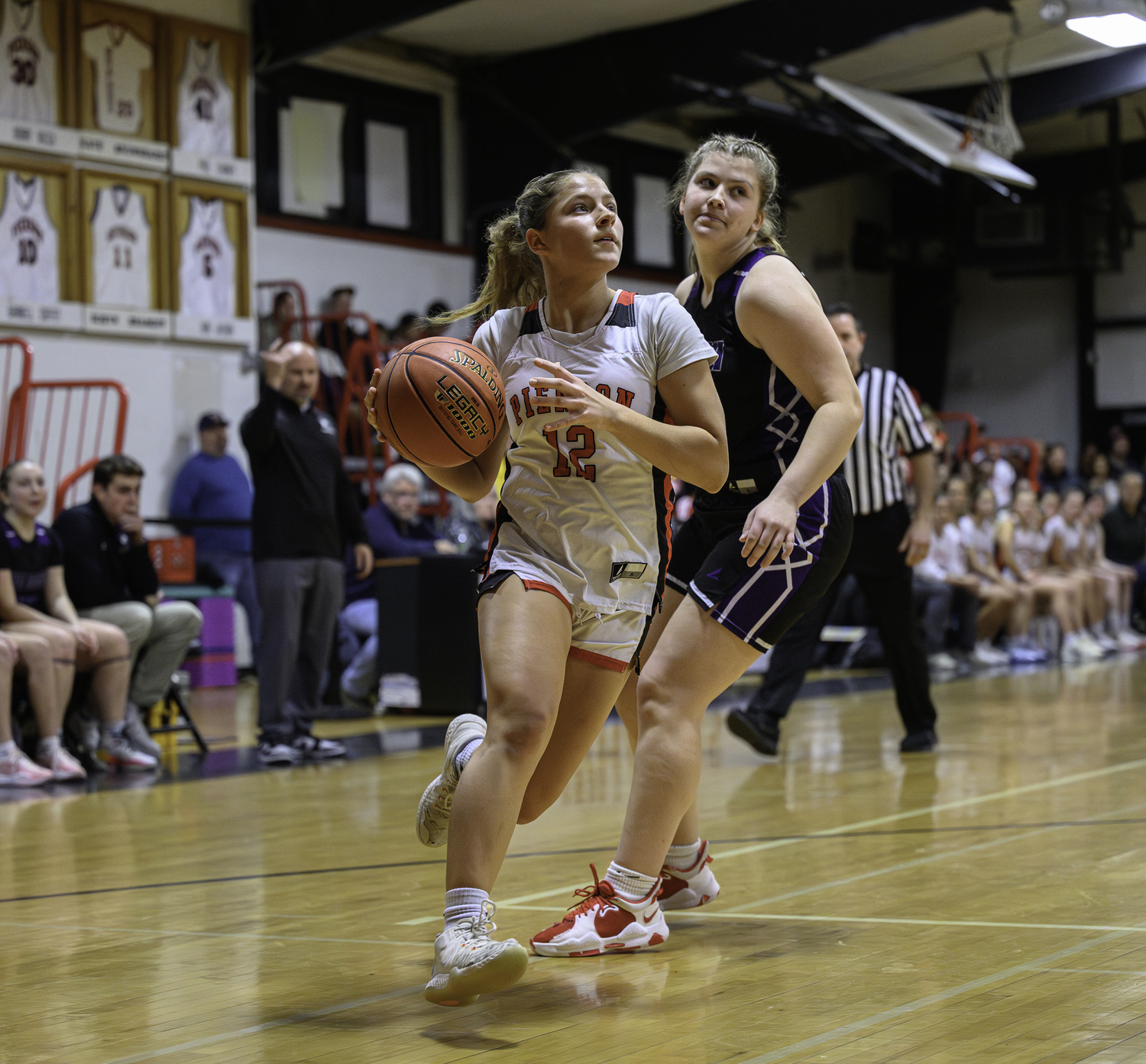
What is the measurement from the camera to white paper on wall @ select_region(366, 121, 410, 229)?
1475cm

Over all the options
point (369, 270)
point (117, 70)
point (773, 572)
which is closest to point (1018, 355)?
point (369, 270)

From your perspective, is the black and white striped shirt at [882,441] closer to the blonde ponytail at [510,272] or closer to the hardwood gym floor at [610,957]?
the hardwood gym floor at [610,957]

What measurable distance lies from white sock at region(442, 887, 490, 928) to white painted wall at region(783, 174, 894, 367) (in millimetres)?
16758

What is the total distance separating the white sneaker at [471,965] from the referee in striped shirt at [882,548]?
4098 millimetres

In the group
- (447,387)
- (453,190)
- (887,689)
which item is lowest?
(887,689)

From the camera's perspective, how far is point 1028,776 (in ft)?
20.6

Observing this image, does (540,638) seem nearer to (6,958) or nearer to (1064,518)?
(6,958)

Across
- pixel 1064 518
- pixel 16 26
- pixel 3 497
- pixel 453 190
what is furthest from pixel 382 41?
pixel 3 497

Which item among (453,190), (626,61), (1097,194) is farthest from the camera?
(1097,194)

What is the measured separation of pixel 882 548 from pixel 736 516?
336cm

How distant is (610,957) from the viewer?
11.2 feet

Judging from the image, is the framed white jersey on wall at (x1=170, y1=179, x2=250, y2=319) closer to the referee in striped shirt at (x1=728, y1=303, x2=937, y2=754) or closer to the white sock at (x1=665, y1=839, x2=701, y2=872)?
the referee in striped shirt at (x1=728, y1=303, x2=937, y2=754)

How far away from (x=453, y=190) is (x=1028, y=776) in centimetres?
1060

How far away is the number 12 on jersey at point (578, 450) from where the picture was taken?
323 centimetres
